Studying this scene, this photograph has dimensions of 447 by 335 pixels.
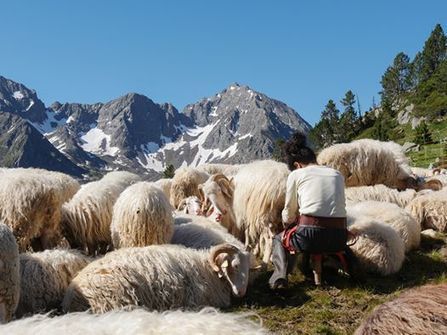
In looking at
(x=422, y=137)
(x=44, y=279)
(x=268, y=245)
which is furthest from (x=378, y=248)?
(x=422, y=137)

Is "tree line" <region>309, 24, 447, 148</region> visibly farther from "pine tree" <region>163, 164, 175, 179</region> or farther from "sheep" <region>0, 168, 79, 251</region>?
"sheep" <region>0, 168, 79, 251</region>

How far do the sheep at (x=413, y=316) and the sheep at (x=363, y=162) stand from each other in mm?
8802

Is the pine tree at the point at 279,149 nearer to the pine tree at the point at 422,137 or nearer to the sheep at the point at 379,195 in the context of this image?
the sheep at the point at 379,195

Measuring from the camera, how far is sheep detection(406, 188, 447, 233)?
9.91 metres

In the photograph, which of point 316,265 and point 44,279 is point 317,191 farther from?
point 44,279

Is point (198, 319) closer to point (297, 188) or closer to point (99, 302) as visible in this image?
point (99, 302)

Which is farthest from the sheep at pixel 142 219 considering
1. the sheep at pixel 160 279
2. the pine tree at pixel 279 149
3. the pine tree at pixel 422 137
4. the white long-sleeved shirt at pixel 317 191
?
the pine tree at pixel 422 137

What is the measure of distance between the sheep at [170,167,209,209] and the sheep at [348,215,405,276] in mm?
6611

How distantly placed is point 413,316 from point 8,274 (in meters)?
3.86

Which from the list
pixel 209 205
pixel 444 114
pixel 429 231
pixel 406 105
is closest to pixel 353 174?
pixel 429 231

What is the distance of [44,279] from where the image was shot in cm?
619

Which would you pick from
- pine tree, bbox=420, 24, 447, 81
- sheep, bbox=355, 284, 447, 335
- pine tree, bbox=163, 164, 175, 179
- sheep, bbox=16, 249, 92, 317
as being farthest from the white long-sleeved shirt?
pine tree, bbox=420, 24, 447, 81

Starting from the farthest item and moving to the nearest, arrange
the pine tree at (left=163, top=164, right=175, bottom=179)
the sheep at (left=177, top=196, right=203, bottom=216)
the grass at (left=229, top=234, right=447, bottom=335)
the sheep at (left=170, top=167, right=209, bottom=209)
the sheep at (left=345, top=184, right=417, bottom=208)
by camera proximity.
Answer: the pine tree at (left=163, top=164, right=175, bottom=179) < the sheep at (left=170, top=167, right=209, bottom=209) < the sheep at (left=177, top=196, right=203, bottom=216) < the sheep at (left=345, top=184, right=417, bottom=208) < the grass at (left=229, top=234, right=447, bottom=335)

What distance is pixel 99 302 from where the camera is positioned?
18.5ft
